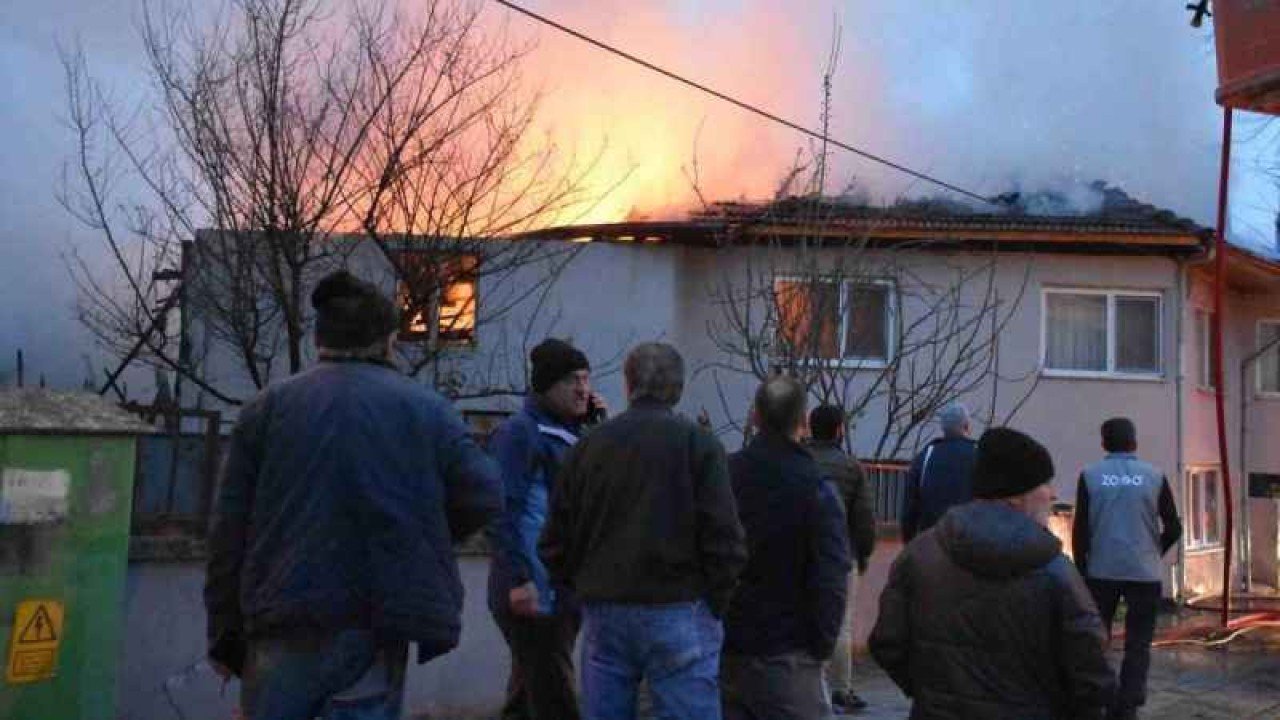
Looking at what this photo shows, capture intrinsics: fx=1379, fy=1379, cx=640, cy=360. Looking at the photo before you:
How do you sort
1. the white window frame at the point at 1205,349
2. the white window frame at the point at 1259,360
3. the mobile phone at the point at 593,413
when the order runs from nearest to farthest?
the mobile phone at the point at 593,413 → the white window frame at the point at 1205,349 → the white window frame at the point at 1259,360

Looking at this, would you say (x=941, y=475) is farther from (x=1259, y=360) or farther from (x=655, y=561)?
(x=1259, y=360)

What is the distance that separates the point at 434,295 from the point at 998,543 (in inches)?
330

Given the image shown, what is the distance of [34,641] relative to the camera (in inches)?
211

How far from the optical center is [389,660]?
344 cm

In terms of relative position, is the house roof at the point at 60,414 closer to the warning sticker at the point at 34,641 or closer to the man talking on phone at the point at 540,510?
the warning sticker at the point at 34,641

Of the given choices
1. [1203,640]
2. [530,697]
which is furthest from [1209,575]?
[530,697]

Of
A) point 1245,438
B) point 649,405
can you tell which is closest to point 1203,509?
point 1245,438

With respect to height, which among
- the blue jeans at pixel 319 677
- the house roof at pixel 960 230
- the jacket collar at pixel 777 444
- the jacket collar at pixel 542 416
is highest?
the house roof at pixel 960 230

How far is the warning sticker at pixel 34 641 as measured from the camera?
17.3ft

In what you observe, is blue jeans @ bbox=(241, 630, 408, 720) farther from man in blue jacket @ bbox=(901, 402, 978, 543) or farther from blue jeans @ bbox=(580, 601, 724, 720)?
man in blue jacket @ bbox=(901, 402, 978, 543)

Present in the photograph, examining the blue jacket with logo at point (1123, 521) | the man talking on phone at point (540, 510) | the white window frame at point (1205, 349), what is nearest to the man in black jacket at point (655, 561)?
the man talking on phone at point (540, 510)

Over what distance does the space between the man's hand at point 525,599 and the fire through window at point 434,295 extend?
512 cm

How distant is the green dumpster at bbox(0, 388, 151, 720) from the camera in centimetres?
527

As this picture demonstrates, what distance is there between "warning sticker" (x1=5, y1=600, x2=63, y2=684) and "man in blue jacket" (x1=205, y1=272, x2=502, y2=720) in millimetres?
2210
